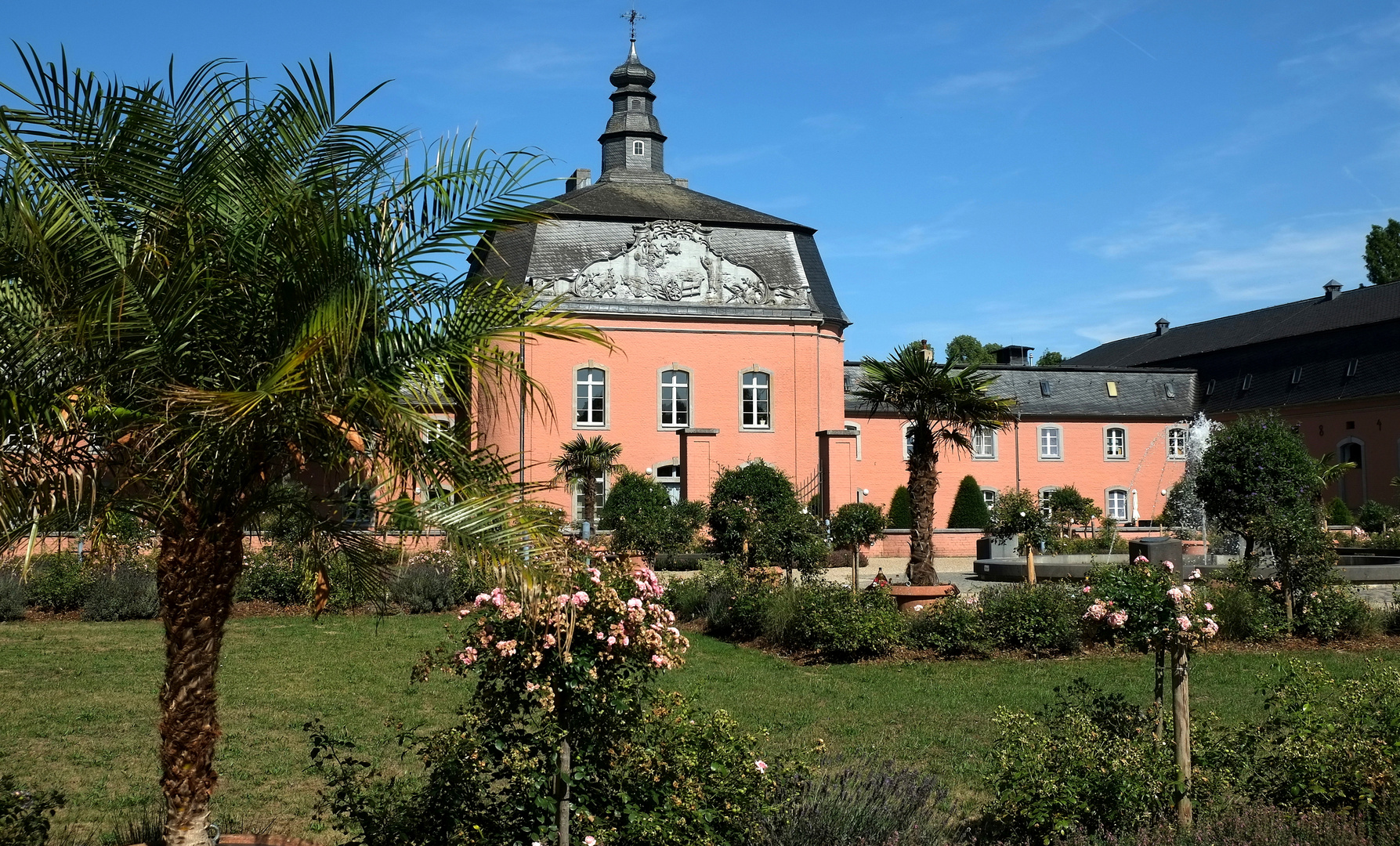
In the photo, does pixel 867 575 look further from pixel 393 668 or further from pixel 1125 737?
pixel 1125 737

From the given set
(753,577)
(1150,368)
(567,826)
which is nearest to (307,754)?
(567,826)

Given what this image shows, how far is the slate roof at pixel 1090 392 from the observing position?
37.5 meters

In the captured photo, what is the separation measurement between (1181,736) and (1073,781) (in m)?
0.59

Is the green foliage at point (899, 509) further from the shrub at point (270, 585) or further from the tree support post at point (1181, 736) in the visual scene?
the tree support post at point (1181, 736)

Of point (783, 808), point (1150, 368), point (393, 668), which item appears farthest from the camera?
point (1150, 368)

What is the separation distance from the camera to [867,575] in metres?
22.2

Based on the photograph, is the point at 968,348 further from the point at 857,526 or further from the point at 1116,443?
the point at 857,526

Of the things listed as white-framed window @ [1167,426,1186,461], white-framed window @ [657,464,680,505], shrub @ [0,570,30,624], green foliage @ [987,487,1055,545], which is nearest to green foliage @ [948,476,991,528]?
white-framed window @ [1167,426,1186,461]

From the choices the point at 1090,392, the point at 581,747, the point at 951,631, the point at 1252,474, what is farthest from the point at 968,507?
the point at 581,747

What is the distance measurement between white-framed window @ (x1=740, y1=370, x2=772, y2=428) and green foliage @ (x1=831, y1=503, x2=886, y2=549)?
4.15 meters

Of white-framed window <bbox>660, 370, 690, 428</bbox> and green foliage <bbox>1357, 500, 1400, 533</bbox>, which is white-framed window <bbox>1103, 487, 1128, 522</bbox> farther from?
white-framed window <bbox>660, 370, 690, 428</bbox>

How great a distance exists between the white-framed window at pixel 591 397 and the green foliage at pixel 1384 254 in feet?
108

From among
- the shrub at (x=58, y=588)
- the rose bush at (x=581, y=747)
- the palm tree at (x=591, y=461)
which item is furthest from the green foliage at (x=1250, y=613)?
the palm tree at (x=591, y=461)

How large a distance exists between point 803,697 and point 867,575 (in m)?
13.2
